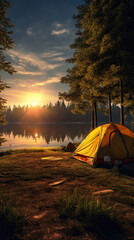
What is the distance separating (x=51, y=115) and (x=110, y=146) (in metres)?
150

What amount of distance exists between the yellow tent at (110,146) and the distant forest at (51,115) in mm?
135690

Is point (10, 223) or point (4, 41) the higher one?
point (4, 41)

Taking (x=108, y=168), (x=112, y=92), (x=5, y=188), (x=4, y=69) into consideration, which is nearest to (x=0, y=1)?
(x=4, y=69)

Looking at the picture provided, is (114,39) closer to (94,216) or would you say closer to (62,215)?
(94,216)

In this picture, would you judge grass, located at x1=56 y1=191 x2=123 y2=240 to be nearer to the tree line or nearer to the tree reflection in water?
the tree line

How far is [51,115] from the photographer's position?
156m

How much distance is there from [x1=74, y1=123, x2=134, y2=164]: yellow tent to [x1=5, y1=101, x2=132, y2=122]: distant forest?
135690 millimetres

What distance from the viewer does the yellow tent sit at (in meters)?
7.86

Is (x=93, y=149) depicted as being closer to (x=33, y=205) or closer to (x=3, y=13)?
(x=33, y=205)

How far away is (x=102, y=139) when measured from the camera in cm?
816

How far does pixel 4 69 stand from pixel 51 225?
11947mm

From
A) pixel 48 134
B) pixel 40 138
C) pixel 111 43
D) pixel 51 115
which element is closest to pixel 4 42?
pixel 111 43

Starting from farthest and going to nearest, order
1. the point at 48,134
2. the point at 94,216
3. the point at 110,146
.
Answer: the point at 48,134 → the point at 110,146 → the point at 94,216

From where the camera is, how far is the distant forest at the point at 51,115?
148637mm
